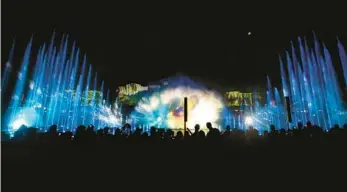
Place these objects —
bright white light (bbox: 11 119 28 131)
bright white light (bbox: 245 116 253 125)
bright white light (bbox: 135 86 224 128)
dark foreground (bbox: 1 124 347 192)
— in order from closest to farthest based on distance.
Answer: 1. dark foreground (bbox: 1 124 347 192)
2. bright white light (bbox: 11 119 28 131)
3. bright white light (bbox: 135 86 224 128)
4. bright white light (bbox: 245 116 253 125)

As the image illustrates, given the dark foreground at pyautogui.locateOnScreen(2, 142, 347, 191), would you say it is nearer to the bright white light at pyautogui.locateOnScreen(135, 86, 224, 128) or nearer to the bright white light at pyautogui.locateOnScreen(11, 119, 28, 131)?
the bright white light at pyautogui.locateOnScreen(11, 119, 28, 131)

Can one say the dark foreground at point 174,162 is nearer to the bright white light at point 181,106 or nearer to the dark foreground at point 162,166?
the dark foreground at point 162,166

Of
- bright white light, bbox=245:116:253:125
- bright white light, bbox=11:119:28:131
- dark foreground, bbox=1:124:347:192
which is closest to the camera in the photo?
dark foreground, bbox=1:124:347:192

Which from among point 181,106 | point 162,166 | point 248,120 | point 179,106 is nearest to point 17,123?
point 179,106

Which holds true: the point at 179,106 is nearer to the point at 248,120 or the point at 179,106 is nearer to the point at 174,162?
the point at 248,120

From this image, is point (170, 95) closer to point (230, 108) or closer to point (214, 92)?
point (214, 92)

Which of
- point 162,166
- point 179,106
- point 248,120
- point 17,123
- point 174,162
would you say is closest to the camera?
point 162,166

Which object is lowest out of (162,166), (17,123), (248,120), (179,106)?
(162,166)

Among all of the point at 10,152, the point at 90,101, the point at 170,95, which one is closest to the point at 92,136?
the point at 10,152

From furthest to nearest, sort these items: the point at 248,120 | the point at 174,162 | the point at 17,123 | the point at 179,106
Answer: the point at 248,120
the point at 179,106
the point at 17,123
the point at 174,162

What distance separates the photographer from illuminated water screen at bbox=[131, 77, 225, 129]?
36.3m

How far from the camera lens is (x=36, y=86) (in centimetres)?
3647

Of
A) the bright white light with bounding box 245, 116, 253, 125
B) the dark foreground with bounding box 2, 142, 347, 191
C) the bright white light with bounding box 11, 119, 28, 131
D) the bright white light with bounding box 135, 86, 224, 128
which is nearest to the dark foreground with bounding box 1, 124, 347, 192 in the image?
the dark foreground with bounding box 2, 142, 347, 191

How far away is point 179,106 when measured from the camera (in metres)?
36.7
